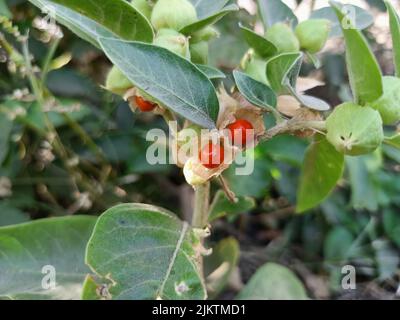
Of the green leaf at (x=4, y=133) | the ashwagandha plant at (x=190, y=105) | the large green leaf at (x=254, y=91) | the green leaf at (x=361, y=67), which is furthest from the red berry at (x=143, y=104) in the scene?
the green leaf at (x=4, y=133)

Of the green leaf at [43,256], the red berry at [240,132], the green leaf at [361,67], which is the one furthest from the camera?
the green leaf at [43,256]

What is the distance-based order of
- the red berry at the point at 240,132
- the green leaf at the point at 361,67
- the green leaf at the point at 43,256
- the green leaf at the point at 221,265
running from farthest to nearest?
the green leaf at the point at 221,265, the green leaf at the point at 43,256, the red berry at the point at 240,132, the green leaf at the point at 361,67

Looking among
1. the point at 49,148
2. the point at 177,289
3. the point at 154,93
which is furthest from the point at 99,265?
the point at 49,148

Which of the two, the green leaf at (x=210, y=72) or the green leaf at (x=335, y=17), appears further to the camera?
the green leaf at (x=335, y=17)

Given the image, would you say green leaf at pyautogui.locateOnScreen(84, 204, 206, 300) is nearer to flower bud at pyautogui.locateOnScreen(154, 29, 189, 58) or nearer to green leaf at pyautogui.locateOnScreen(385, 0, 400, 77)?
flower bud at pyautogui.locateOnScreen(154, 29, 189, 58)

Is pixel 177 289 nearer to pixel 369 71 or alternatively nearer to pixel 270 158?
pixel 369 71

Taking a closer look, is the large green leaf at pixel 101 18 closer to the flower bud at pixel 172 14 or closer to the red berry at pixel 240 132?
the flower bud at pixel 172 14

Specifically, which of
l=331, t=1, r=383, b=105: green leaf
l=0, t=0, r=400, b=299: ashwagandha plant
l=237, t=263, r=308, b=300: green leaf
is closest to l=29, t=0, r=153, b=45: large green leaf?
l=0, t=0, r=400, b=299: ashwagandha plant
